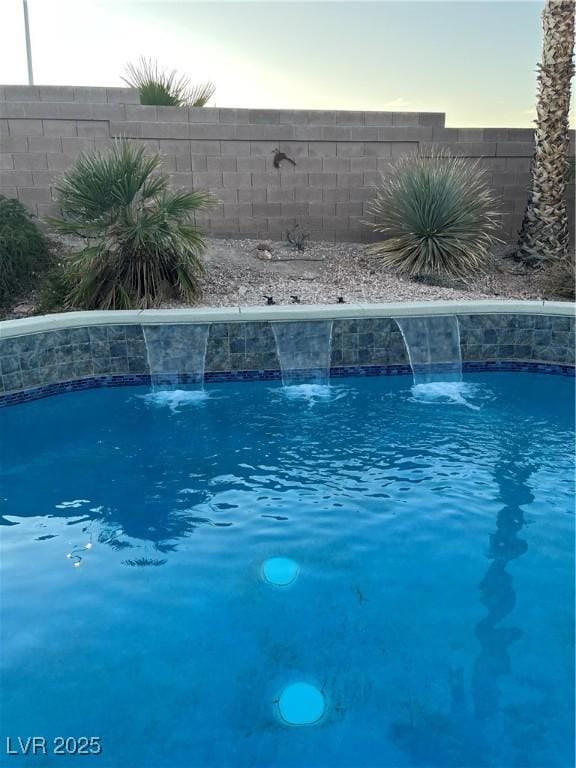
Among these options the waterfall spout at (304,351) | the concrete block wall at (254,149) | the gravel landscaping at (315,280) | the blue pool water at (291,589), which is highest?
the concrete block wall at (254,149)

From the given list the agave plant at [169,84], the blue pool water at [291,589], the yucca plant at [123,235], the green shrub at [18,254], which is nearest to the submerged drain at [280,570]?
the blue pool water at [291,589]

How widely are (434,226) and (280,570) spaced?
6.94 meters

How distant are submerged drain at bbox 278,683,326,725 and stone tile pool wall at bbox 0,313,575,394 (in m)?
4.20

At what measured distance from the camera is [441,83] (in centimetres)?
1102

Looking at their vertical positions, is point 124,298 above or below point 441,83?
below

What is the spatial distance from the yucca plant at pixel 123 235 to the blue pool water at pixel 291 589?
2.12m

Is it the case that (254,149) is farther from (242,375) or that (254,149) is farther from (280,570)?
(280,570)

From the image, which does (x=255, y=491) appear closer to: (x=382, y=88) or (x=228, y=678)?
(x=228, y=678)

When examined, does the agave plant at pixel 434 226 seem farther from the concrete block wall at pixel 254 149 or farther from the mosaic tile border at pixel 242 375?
the mosaic tile border at pixel 242 375

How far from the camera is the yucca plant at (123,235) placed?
736 cm

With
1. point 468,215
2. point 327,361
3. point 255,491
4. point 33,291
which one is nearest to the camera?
point 255,491

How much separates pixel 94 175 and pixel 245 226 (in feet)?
11.8

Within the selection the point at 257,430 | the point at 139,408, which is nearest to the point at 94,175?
Answer: the point at 139,408

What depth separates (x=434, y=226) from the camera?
30.7 feet
